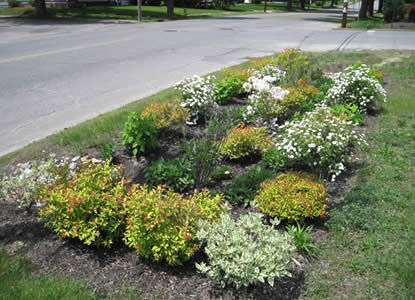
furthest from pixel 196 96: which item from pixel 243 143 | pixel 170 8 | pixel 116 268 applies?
pixel 170 8

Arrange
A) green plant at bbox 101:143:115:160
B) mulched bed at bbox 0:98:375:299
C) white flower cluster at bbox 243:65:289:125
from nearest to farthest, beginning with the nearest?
1. mulched bed at bbox 0:98:375:299
2. green plant at bbox 101:143:115:160
3. white flower cluster at bbox 243:65:289:125

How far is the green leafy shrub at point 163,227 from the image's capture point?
3.31 metres

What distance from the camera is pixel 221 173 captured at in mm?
5000

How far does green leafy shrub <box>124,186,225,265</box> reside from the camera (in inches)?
130

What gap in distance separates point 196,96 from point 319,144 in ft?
8.55

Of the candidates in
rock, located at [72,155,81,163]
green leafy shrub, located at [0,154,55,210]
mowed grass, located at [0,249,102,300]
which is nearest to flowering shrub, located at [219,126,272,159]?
rock, located at [72,155,81,163]

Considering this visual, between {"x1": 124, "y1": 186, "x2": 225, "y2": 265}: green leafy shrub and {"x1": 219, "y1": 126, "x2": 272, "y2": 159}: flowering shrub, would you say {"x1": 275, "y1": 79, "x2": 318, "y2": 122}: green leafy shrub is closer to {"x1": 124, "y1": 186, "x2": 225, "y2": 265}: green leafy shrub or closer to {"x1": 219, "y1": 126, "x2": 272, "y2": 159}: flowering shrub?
{"x1": 219, "y1": 126, "x2": 272, "y2": 159}: flowering shrub

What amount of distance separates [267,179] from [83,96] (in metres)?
5.25

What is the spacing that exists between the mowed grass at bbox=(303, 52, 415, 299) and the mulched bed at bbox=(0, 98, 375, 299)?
20 cm

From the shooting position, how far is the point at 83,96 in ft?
26.9

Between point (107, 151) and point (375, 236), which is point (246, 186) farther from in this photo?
point (107, 151)

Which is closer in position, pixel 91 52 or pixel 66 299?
pixel 66 299

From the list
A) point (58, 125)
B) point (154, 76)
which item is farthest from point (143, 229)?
point (154, 76)

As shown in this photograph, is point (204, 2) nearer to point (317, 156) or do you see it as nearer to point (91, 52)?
point (91, 52)
